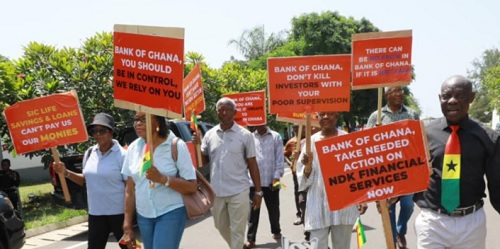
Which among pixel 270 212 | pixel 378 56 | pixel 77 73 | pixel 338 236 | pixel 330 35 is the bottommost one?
pixel 270 212

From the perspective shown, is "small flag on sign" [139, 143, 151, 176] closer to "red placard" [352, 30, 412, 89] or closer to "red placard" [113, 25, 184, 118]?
"red placard" [113, 25, 184, 118]

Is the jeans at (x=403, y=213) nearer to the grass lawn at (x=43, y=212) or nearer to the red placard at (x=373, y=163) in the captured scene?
the red placard at (x=373, y=163)

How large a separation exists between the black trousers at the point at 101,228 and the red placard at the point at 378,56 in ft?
10.1

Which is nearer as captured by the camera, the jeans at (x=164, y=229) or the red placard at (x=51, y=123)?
the jeans at (x=164, y=229)

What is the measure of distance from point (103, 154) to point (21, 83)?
607 centimetres

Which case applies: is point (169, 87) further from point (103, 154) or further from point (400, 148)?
point (400, 148)

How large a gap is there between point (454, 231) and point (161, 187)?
209cm

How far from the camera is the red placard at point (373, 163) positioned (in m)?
3.60

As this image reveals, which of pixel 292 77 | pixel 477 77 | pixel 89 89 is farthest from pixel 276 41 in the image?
pixel 477 77

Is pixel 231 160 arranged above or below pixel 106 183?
above

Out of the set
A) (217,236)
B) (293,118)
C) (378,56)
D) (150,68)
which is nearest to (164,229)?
(150,68)

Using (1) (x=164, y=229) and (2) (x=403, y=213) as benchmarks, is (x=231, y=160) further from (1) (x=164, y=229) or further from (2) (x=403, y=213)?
(2) (x=403, y=213)

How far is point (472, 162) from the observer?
3623 mm

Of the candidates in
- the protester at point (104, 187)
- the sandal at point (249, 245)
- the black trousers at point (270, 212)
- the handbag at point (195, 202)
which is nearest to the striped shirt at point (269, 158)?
the black trousers at point (270, 212)
